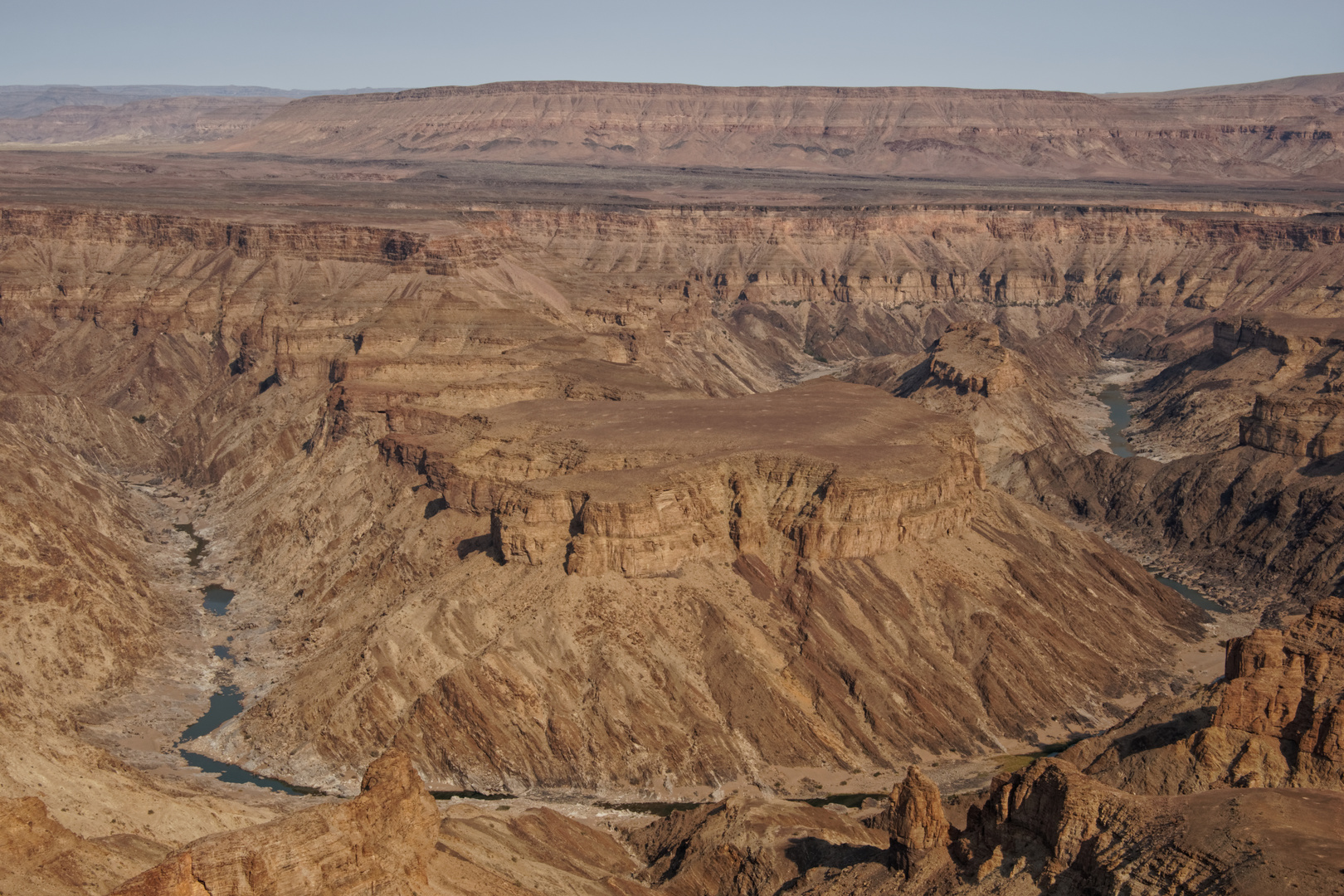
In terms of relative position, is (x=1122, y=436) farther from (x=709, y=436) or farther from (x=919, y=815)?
(x=919, y=815)

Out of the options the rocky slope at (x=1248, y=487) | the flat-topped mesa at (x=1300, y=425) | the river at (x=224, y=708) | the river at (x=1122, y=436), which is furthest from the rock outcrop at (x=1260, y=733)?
the flat-topped mesa at (x=1300, y=425)

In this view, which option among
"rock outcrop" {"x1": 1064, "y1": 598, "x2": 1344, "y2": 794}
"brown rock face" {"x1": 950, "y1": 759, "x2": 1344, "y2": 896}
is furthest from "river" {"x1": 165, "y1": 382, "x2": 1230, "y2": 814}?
"brown rock face" {"x1": 950, "y1": 759, "x2": 1344, "y2": 896}

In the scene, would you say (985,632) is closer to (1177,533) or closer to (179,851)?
(1177,533)

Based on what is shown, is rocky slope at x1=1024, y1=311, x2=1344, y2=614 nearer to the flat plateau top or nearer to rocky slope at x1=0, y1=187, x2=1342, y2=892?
rocky slope at x1=0, y1=187, x2=1342, y2=892

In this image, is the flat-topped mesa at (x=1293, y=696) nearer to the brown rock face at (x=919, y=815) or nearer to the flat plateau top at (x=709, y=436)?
the brown rock face at (x=919, y=815)

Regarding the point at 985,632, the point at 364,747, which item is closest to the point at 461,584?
the point at 364,747

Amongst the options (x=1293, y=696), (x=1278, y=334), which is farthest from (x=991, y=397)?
(x=1293, y=696)

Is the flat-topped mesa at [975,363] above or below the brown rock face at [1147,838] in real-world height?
above
